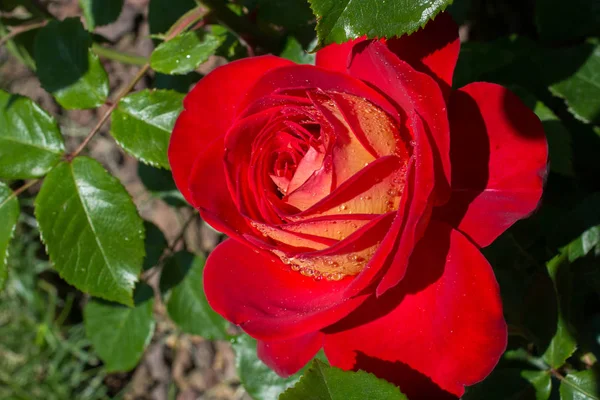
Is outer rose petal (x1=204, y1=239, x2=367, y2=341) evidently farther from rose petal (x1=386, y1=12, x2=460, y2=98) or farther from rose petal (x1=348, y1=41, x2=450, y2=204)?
rose petal (x1=386, y1=12, x2=460, y2=98)

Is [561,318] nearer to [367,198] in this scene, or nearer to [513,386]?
[513,386]

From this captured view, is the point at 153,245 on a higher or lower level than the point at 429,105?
lower

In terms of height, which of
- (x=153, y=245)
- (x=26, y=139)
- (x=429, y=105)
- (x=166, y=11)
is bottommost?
(x=153, y=245)

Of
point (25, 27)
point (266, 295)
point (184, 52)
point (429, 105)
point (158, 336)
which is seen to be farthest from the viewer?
point (158, 336)

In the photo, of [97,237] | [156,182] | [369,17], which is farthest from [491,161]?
[156,182]

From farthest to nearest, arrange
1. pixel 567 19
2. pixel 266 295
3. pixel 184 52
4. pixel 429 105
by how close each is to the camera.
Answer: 1. pixel 567 19
2. pixel 184 52
3. pixel 266 295
4. pixel 429 105
